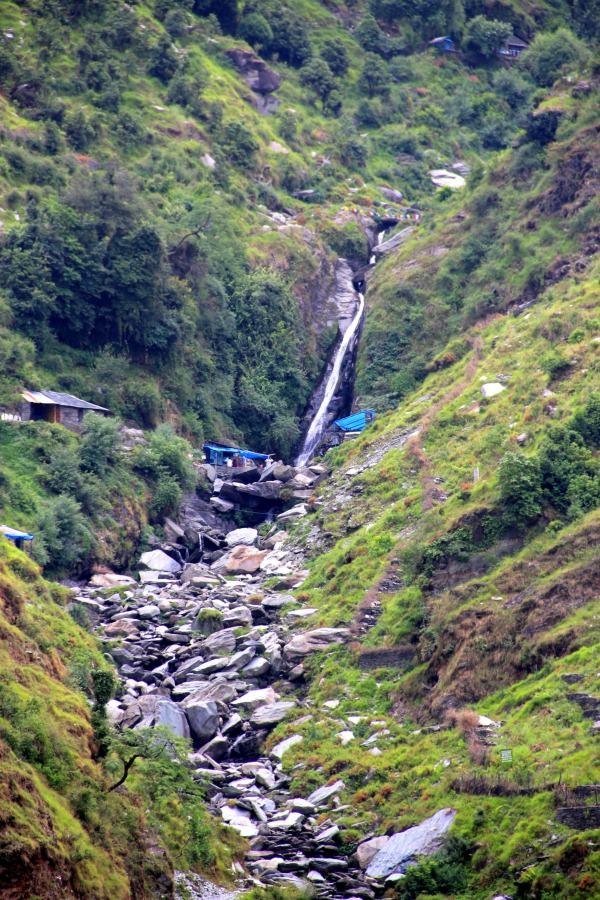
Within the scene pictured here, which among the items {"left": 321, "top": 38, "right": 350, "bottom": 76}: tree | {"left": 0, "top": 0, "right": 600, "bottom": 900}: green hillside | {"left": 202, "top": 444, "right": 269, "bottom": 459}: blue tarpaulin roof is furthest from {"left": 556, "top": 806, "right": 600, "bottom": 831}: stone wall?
{"left": 321, "top": 38, "right": 350, "bottom": 76}: tree

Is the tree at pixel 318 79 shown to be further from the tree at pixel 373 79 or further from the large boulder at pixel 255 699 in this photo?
the large boulder at pixel 255 699

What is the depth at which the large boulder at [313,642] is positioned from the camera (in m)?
38.2

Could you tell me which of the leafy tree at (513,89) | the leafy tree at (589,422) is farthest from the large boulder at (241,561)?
the leafy tree at (513,89)

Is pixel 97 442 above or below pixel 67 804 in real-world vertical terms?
below

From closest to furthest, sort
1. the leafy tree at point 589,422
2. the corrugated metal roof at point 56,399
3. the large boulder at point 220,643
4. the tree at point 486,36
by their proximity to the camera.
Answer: the leafy tree at point 589,422, the large boulder at point 220,643, the corrugated metal roof at point 56,399, the tree at point 486,36

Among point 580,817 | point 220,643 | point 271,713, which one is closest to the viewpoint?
point 580,817

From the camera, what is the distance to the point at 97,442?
50750 mm

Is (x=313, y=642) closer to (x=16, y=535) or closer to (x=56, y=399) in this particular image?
(x=16, y=535)

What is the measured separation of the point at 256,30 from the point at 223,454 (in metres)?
51.1

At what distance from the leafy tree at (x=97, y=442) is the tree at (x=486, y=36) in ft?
232

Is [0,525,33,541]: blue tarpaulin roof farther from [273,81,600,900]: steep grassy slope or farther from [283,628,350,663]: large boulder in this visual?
[273,81,600,900]: steep grassy slope

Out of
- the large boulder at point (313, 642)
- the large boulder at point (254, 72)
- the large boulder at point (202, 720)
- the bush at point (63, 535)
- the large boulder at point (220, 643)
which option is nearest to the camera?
the large boulder at point (202, 720)

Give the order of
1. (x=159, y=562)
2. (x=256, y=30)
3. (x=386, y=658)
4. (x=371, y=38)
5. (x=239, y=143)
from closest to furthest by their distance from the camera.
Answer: (x=386, y=658)
(x=159, y=562)
(x=239, y=143)
(x=256, y=30)
(x=371, y=38)

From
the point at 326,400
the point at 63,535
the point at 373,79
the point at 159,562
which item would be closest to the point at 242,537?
the point at 159,562
